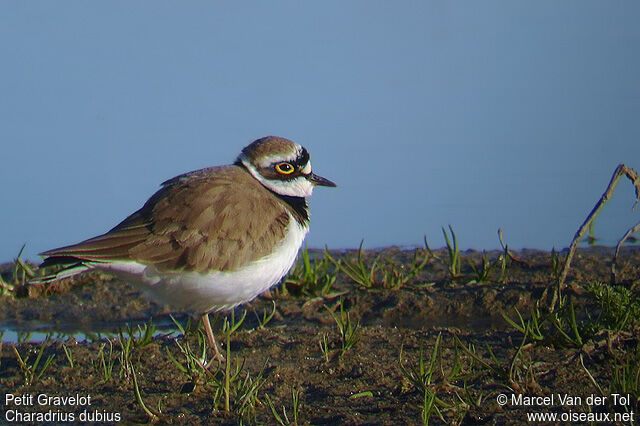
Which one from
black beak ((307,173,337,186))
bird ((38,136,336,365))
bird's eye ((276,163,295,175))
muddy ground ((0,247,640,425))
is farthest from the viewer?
black beak ((307,173,337,186))

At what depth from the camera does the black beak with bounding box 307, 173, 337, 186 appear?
268 inches

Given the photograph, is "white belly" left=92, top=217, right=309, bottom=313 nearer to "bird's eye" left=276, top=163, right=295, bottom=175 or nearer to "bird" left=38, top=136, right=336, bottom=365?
"bird" left=38, top=136, right=336, bottom=365

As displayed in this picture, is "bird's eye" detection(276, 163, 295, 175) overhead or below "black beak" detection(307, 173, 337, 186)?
overhead

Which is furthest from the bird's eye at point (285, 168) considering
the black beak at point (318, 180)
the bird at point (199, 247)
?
the bird at point (199, 247)

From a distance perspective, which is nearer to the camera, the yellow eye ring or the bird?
the bird

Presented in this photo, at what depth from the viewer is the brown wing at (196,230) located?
5668 millimetres

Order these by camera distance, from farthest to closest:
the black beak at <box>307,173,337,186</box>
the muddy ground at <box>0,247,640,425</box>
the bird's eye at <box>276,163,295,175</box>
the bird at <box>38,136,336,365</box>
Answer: the black beak at <box>307,173,337,186</box>
the bird's eye at <box>276,163,295,175</box>
the bird at <box>38,136,336,365</box>
the muddy ground at <box>0,247,640,425</box>

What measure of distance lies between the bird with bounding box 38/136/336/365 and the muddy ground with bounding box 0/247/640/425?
35 centimetres

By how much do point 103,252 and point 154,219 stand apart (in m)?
0.39

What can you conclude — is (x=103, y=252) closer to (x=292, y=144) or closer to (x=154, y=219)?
(x=154, y=219)

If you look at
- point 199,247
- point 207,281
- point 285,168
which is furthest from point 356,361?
point 285,168

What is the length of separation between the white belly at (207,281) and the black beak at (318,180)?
90 centimetres

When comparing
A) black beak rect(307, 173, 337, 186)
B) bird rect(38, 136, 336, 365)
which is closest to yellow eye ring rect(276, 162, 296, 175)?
black beak rect(307, 173, 337, 186)

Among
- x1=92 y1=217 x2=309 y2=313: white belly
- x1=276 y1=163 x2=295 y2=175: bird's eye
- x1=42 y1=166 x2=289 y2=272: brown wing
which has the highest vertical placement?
x1=276 y1=163 x2=295 y2=175: bird's eye
